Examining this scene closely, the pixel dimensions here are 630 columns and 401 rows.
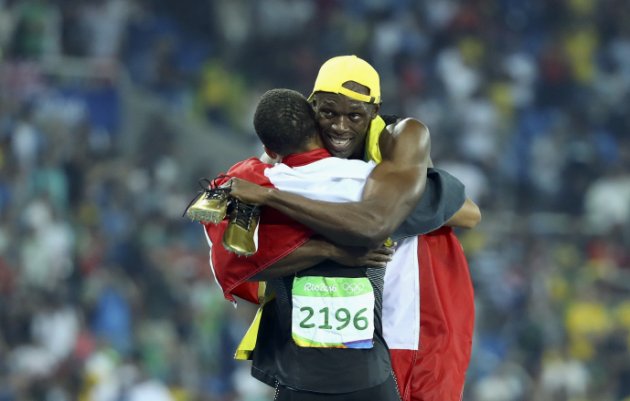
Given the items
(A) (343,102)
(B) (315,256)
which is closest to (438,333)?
(B) (315,256)

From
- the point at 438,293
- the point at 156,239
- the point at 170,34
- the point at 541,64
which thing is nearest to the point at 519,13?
the point at 541,64

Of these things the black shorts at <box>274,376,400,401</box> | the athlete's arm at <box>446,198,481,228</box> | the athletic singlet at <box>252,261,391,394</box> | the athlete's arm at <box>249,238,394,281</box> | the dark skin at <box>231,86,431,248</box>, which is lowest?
the black shorts at <box>274,376,400,401</box>

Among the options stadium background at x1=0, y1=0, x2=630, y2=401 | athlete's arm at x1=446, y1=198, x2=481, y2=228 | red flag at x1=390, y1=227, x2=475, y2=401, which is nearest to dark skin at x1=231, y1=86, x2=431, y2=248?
athlete's arm at x1=446, y1=198, x2=481, y2=228

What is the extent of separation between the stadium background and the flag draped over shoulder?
5.11m

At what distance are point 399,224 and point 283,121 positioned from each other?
0.47m

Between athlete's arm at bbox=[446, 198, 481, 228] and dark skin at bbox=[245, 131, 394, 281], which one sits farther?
athlete's arm at bbox=[446, 198, 481, 228]

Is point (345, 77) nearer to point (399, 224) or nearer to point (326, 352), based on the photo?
point (399, 224)

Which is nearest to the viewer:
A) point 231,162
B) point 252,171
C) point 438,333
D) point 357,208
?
point 357,208

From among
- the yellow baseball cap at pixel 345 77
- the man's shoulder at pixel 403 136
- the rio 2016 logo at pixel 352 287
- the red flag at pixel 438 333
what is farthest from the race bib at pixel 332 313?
the yellow baseball cap at pixel 345 77

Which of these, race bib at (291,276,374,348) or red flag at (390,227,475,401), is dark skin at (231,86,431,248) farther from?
red flag at (390,227,475,401)

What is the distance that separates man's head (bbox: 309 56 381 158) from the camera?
3.62m

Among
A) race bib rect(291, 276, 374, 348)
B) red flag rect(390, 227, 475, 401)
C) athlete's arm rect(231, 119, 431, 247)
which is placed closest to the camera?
athlete's arm rect(231, 119, 431, 247)

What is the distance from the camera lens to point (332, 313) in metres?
3.52

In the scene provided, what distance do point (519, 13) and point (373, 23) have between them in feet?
6.01
